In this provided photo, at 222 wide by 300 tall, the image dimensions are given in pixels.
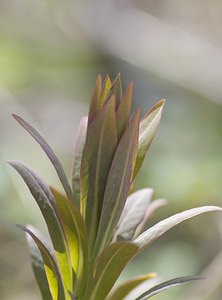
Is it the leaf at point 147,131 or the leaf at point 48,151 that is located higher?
the leaf at point 147,131

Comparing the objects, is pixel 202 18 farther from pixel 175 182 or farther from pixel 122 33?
pixel 175 182

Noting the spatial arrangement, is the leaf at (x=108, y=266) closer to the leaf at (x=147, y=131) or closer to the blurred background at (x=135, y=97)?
the leaf at (x=147, y=131)

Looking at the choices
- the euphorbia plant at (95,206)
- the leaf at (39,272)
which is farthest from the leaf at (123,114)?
the leaf at (39,272)

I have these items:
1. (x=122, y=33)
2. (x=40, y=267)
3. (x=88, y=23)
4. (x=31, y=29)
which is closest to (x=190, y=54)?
(x=122, y=33)

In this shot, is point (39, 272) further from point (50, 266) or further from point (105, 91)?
point (105, 91)

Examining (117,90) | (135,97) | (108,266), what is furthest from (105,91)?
(135,97)

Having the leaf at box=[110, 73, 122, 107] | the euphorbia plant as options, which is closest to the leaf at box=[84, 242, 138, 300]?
the euphorbia plant

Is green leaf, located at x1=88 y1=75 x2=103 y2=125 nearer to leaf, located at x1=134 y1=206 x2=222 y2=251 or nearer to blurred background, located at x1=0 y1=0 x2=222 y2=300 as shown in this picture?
leaf, located at x1=134 y1=206 x2=222 y2=251
